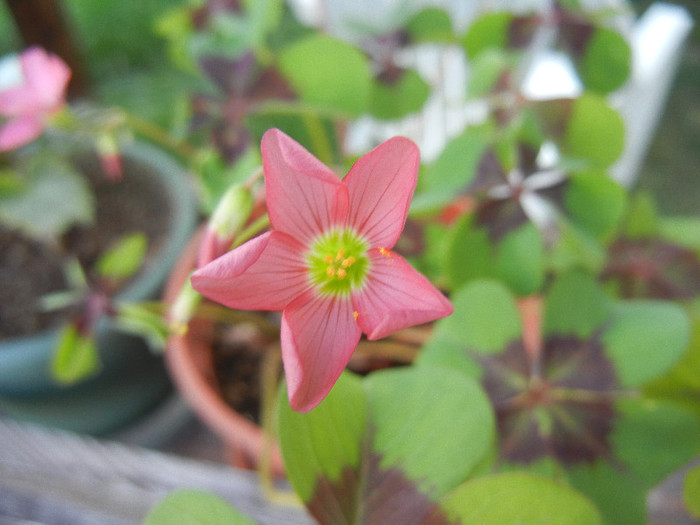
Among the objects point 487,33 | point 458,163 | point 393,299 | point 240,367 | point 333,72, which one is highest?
point 487,33

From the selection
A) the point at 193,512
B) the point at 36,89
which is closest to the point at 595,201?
the point at 193,512

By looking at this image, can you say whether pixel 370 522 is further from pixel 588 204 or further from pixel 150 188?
→ pixel 150 188

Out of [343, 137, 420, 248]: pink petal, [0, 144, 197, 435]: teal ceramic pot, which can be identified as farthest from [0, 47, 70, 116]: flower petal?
[343, 137, 420, 248]: pink petal

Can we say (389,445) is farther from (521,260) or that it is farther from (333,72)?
(333,72)

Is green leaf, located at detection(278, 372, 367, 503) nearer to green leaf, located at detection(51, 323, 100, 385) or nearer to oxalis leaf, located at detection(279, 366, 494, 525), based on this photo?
oxalis leaf, located at detection(279, 366, 494, 525)

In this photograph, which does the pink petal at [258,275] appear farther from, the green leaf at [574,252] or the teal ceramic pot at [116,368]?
the teal ceramic pot at [116,368]

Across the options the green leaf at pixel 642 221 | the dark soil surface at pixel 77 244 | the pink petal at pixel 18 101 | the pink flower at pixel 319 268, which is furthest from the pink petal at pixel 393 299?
the dark soil surface at pixel 77 244
